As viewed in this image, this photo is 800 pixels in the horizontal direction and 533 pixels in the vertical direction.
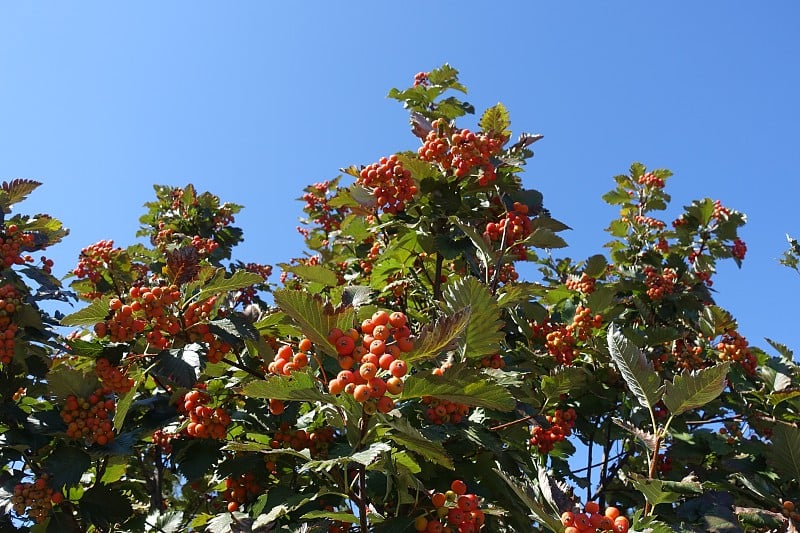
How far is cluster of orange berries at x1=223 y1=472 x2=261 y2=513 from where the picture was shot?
11.9ft

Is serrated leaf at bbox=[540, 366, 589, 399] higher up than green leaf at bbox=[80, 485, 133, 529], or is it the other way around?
serrated leaf at bbox=[540, 366, 589, 399]

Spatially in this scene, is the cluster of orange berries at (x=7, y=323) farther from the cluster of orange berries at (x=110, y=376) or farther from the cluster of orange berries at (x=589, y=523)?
the cluster of orange berries at (x=589, y=523)

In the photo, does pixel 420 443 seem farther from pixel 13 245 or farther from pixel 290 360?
pixel 13 245

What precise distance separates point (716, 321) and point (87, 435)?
5791 mm

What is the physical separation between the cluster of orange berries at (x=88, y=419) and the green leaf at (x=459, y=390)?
8.03 feet

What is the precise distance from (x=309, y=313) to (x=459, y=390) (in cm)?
65

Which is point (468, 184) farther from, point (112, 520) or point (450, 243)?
point (112, 520)

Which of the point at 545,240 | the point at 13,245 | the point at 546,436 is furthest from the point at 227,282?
the point at 546,436

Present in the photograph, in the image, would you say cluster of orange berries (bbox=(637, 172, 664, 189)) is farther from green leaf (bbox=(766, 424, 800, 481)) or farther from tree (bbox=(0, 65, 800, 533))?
green leaf (bbox=(766, 424, 800, 481))

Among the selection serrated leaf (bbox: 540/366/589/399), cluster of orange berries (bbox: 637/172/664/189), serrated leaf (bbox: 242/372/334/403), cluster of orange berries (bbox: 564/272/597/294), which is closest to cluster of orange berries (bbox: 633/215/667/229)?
cluster of orange berries (bbox: 637/172/664/189)

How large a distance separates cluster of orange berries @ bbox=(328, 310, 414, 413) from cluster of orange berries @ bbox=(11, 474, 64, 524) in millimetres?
2493

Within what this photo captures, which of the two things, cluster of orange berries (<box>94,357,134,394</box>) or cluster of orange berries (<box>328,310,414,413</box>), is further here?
cluster of orange berries (<box>94,357,134,394</box>)

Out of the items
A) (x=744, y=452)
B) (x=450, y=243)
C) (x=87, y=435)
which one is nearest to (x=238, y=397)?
(x=87, y=435)

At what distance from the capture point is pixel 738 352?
235 inches
